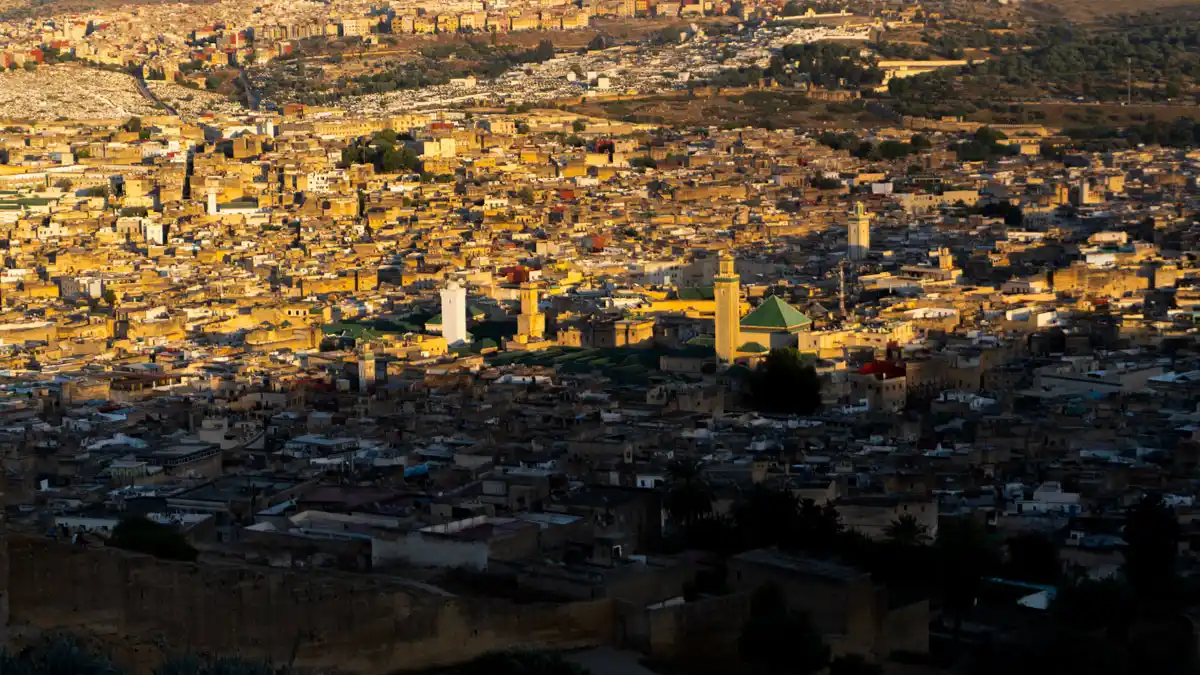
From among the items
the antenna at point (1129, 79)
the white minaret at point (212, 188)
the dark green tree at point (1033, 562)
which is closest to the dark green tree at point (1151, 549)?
the dark green tree at point (1033, 562)

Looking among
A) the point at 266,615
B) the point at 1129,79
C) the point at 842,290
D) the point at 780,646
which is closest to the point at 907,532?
the point at 780,646

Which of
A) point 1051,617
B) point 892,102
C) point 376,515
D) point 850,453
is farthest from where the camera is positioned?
point 892,102

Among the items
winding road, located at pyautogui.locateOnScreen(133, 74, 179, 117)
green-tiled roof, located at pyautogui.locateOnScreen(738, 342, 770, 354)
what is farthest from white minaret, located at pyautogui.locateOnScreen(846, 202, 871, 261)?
→ winding road, located at pyautogui.locateOnScreen(133, 74, 179, 117)

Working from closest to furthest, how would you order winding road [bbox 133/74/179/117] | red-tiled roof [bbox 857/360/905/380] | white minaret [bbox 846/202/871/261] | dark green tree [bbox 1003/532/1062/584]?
dark green tree [bbox 1003/532/1062/584] < red-tiled roof [bbox 857/360/905/380] < white minaret [bbox 846/202/871/261] < winding road [bbox 133/74/179/117]

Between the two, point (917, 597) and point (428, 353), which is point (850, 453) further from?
point (428, 353)

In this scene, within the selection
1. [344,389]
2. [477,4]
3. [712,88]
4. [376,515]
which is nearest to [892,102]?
[712,88]

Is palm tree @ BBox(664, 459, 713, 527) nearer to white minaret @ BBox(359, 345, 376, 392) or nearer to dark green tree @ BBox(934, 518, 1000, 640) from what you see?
dark green tree @ BBox(934, 518, 1000, 640)

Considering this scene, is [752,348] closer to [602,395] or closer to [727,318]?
[727,318]
